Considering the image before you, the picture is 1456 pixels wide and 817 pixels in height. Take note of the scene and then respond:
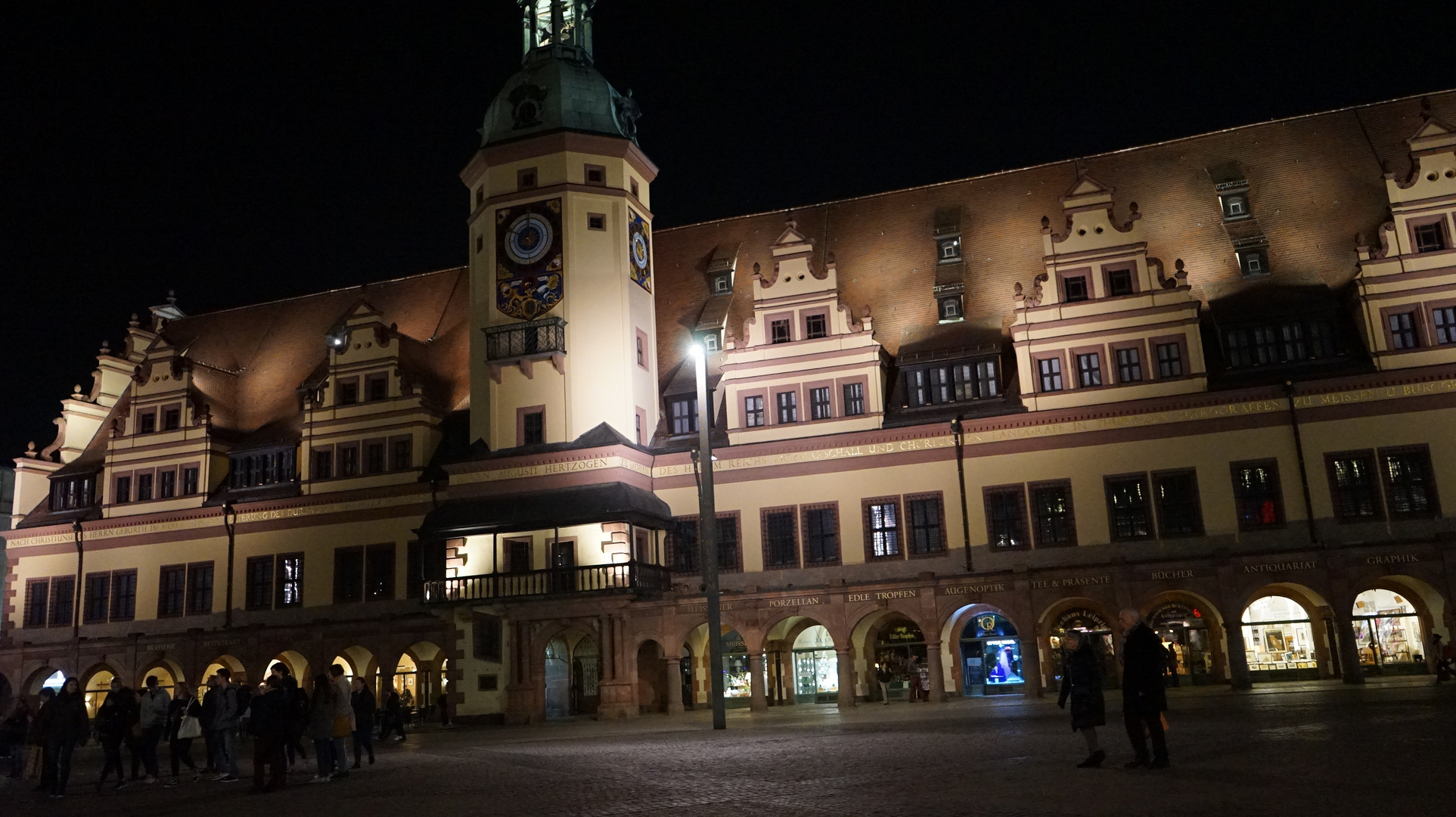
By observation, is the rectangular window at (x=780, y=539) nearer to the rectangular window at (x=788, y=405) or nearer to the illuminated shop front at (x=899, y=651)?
the rectangular window at (x=788, y=405)

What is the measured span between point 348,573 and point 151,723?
81.2ft

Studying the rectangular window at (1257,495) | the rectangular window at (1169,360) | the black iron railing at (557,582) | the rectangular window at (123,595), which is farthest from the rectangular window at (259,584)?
the rectangular window at (1257,495)

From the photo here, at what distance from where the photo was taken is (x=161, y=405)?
50.2 metres

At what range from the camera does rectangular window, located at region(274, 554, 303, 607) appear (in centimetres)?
4656

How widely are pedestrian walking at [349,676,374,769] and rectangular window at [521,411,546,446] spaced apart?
18.0m

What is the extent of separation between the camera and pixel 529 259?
1690 inches

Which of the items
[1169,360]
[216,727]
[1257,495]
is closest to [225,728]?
[216,727]

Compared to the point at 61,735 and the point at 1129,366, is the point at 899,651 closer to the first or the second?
the point at 1129,366

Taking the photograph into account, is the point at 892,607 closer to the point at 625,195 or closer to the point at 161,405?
the point at 625,195

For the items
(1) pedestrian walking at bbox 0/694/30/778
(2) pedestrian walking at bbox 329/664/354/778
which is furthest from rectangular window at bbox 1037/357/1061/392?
(1) pedestrian walking at bbox 0/694/30/778

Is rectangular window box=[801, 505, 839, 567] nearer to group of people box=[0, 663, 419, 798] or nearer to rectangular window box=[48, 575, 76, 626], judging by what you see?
group of people box=[0, 663, 419, 798]

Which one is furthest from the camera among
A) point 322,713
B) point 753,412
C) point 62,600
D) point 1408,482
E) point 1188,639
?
point 62,600

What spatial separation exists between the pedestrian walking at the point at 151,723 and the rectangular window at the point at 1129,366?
2858 cm

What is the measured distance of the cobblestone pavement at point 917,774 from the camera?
12.1 m
